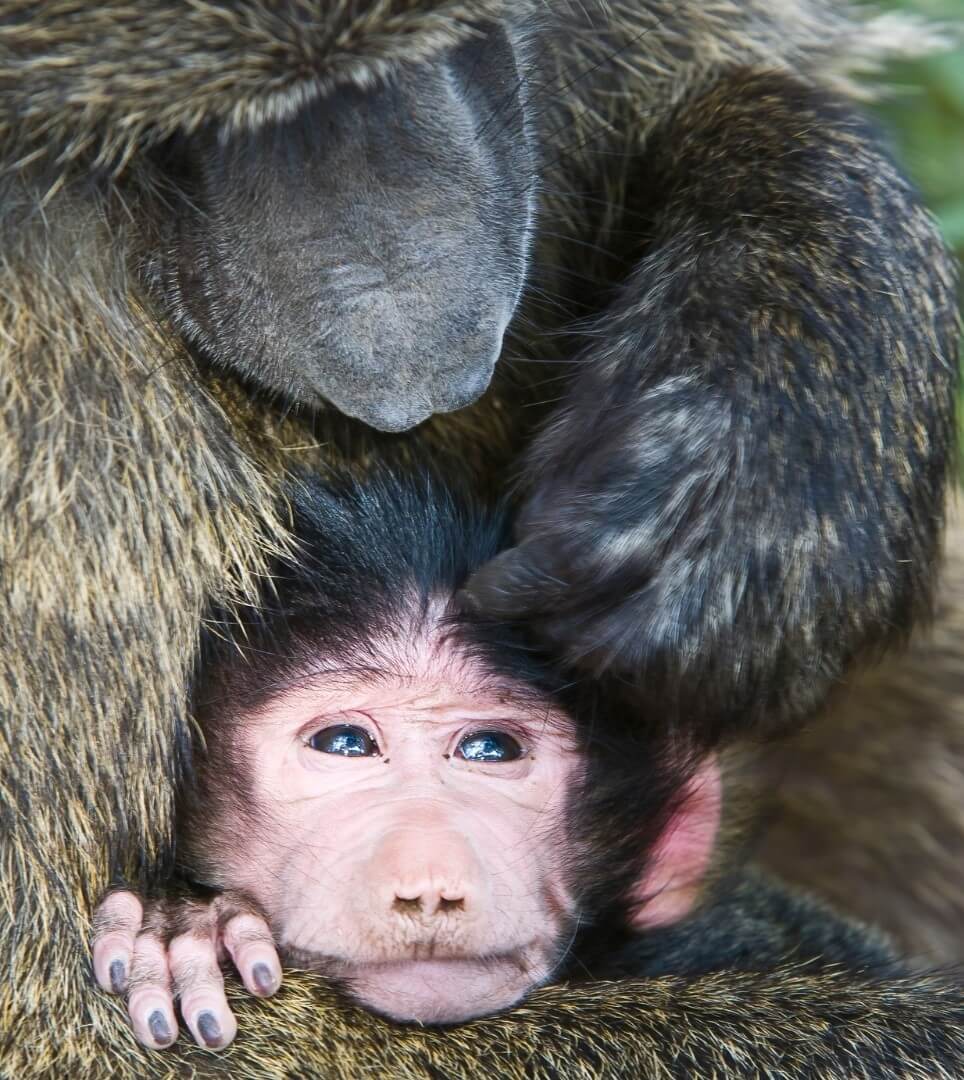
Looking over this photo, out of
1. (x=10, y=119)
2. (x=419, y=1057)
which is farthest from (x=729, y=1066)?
(x=10, y=119)

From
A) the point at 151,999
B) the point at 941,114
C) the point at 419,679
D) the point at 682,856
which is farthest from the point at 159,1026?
the point at 941,114

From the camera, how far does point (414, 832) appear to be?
2.10m

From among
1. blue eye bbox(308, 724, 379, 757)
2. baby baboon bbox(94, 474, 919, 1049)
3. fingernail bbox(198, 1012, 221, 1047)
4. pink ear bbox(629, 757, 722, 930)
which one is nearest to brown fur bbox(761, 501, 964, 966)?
pink ear bbox(629, 757, 722, 930)

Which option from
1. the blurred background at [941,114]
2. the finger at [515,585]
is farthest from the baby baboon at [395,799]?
the blurred background at [941,114]

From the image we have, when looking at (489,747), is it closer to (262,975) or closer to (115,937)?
(262,975)

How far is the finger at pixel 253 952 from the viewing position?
2.04m

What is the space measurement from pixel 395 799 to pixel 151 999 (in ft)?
1.37

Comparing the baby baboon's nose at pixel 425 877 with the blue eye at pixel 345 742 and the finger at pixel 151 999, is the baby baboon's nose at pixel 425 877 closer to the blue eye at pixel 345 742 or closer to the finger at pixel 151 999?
the blue eye at pixel 345 742

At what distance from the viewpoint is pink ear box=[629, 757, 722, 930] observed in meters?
2.46

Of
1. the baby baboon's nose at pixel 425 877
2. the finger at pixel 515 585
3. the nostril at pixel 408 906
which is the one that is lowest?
the nostril at pixel 408 906

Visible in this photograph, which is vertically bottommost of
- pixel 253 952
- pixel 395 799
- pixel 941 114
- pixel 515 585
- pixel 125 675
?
pixel 253 952

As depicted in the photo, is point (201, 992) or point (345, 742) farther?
point (345, 742)

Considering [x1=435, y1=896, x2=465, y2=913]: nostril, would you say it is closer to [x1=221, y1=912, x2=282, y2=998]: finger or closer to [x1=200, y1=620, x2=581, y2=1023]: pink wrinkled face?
[x1=200, y1=620, x2=581, y2=1023]: pink wrinkled face

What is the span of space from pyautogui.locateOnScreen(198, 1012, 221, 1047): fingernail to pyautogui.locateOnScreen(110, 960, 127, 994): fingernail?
0.40 feet
